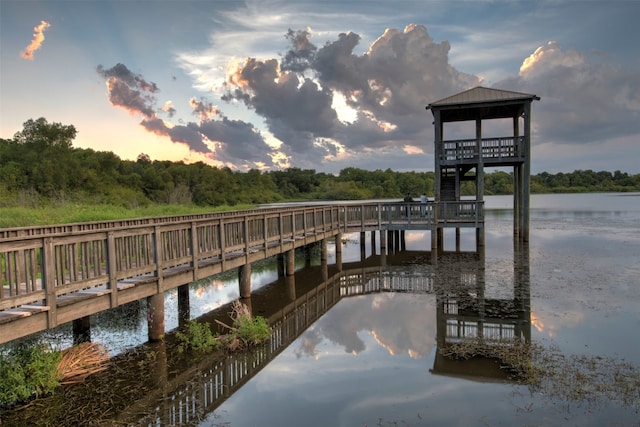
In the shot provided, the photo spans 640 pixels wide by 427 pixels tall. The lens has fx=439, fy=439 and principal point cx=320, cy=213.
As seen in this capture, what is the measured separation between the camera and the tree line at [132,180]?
38.8m

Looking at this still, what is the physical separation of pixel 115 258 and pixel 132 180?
4875cm

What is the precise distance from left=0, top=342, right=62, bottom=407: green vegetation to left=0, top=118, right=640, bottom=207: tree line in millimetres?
20510

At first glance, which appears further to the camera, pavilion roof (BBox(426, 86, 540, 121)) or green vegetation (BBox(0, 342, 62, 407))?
pavilion roof (BBox(426, 86, 540, 121))

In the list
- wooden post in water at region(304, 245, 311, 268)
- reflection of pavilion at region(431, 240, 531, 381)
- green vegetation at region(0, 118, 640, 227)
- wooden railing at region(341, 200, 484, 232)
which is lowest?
wooden post in water at region(304, 245, 311, 268)

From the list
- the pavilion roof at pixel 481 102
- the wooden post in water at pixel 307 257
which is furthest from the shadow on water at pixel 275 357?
the pavilion roof at pixel 481 102

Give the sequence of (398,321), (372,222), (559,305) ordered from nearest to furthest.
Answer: (398,321), (559,305), (372,222)

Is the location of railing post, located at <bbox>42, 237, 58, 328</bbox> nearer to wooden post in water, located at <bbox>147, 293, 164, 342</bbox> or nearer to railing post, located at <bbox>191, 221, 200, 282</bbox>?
wooden post in water, located at <bbox>147, 293, 164, 342</bbox>

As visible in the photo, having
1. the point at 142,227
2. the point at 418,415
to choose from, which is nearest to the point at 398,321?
the point at 418,415

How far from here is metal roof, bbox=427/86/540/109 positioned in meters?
20.4

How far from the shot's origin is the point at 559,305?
1102 cm

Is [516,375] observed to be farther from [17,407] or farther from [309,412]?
[17,407]

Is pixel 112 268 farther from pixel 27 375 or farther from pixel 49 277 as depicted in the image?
pixel 27 375

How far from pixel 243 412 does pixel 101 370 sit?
2.77 meters

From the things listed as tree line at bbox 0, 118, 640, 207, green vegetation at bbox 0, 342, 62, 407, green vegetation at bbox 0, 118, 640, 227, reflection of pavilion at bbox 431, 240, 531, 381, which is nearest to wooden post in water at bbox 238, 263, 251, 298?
reflection of pavilion at bbox 431, 240, 531, 381
